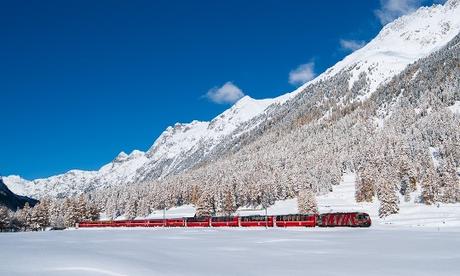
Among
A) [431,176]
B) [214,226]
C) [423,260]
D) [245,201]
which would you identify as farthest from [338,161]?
[423,260]

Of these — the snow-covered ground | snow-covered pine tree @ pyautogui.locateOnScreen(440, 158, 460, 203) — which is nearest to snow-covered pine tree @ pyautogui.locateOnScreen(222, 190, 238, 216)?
the snow-covered ground

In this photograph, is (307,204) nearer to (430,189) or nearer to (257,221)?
(257,221)

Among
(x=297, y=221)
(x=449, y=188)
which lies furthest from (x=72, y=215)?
(x=449, y=188)

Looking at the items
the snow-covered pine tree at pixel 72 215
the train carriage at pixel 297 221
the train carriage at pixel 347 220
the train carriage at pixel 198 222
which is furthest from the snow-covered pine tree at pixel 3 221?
the train carriage at pixel 347 220

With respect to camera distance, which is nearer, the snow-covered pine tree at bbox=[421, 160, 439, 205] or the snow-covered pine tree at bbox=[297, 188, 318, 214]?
the snow-covered pine tree at bbox=[297, 188, 318, 214]

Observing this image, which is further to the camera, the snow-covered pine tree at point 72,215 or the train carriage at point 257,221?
the snow-covered pine tree at point 72,215

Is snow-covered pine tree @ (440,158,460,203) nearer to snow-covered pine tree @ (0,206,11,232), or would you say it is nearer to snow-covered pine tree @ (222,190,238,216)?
snow-covered pine tree @ (222,190,238,216)

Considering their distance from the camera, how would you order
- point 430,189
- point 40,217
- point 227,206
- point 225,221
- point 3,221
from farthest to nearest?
point 227,206, point 40,217, point 3,221, point 430,189, point 225,221

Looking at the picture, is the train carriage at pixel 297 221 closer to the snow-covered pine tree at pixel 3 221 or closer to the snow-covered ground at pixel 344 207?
the snow-covered ground at pixel 344 207

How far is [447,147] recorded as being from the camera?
6260 inches

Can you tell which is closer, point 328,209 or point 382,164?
point 328,209

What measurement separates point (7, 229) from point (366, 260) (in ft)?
467

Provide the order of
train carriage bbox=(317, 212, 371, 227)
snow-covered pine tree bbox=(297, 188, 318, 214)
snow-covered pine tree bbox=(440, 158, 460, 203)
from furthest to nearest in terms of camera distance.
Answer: snow-covered pine tree bbox=(440, 158, 460, 203) < snow-covered pine tree bbox=(297, 188, 318, 214) < train carriage bbox=(317, 212, 371, 227)

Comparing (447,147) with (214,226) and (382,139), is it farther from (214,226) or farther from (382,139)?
(214,226)
